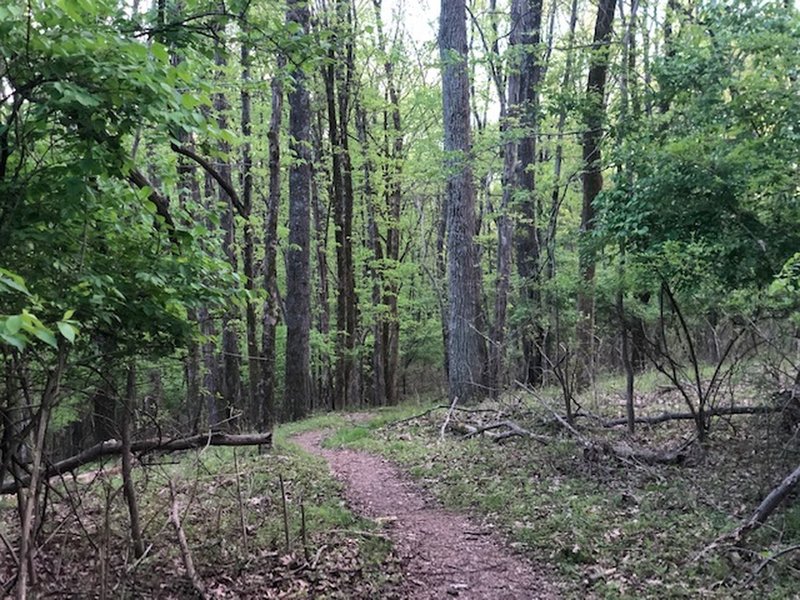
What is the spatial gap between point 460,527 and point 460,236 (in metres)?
7.50

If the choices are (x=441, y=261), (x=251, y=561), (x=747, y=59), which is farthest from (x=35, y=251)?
(x=441, y=261)

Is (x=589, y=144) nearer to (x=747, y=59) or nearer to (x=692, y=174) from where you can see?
(x=747, y=59)

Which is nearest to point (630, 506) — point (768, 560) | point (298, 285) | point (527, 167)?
point (768, 560)

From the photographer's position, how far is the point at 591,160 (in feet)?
33.0

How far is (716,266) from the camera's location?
19.7 ft

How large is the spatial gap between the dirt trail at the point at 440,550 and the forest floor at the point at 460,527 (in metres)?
0.02

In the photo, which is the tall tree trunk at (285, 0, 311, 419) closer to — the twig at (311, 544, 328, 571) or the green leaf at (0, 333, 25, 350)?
the twig at (311, 544, 328, 571)

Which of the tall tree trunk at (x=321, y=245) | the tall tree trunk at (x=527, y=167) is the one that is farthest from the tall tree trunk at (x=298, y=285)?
the tall tree trunk at (x=527, y=167)

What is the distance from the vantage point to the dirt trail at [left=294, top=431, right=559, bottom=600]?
5031 mm

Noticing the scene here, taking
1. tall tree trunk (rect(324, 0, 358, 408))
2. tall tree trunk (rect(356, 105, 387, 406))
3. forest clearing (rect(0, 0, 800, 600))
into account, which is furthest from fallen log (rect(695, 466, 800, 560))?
tall tree trunk (rect(356, 105, 387, 406))

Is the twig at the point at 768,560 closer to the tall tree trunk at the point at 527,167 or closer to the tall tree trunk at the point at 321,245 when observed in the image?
the tall tree trunk at the point at 527,167

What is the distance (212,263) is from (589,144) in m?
7.84

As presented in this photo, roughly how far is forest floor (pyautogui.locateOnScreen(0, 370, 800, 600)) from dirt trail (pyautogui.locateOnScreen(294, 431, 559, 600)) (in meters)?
0.02

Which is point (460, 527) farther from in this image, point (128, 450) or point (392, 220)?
point (392, 220)
